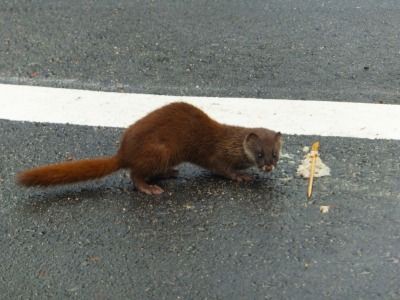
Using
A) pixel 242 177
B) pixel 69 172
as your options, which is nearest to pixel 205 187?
pixel 242 177

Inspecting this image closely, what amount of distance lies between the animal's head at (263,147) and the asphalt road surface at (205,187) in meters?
0.11

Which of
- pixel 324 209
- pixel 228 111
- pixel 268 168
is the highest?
pixel 228 111

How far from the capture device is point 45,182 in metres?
4.00

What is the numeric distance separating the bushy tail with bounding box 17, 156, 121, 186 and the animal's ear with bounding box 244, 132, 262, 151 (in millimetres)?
799

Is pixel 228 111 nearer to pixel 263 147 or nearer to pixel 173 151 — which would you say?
pixel 263 147

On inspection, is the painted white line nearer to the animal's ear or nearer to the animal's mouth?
the animal's ear

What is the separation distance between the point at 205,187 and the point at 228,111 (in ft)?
3.12

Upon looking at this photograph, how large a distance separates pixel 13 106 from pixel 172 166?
1.51m

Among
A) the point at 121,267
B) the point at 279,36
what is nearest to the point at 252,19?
the point at 279,36

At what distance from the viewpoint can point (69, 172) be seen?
4027 mm

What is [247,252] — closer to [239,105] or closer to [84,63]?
[239,105]

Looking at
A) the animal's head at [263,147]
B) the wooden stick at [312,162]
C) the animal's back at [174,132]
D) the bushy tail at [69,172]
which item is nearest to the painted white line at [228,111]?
the wooden stick at [312,162]

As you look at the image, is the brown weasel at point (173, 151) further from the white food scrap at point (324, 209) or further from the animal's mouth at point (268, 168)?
the white food scrap at point (324, 209)

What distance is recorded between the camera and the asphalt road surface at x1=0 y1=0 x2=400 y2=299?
3369 mm
